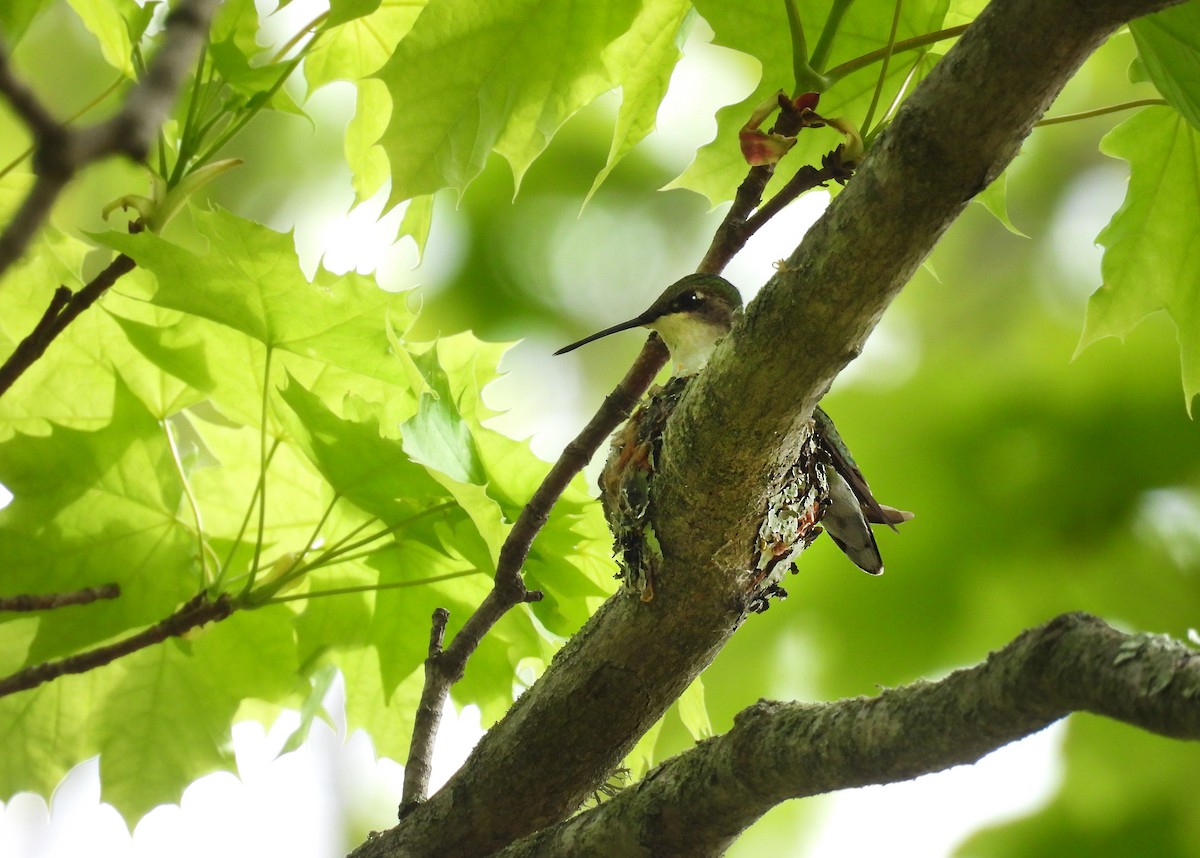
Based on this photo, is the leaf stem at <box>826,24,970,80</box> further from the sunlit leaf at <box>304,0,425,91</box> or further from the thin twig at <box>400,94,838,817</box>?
the sunlit leaf at <box>304,0,425,91</box>

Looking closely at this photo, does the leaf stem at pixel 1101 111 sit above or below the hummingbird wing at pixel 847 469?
above

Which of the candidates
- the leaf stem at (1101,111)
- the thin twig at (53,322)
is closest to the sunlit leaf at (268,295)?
the thin twig at (53,322)

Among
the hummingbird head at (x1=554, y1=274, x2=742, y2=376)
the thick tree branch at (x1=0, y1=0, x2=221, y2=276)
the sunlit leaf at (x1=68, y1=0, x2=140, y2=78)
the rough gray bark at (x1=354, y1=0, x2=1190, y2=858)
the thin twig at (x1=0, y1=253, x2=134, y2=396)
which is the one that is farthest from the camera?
the hummingbird head at (x1=554, y1=274, x2=742, y2=376)

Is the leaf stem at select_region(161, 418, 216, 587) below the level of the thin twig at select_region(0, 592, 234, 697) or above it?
above

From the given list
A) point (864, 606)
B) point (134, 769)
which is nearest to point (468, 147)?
point (134, 769)

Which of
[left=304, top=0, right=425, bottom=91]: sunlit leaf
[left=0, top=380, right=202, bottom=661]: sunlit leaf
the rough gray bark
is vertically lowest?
the rough gray bark

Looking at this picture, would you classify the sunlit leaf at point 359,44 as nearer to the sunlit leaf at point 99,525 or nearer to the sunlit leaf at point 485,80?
the sunlit leaf at point 485,80

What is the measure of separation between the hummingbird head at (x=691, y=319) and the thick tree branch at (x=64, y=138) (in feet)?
5.28

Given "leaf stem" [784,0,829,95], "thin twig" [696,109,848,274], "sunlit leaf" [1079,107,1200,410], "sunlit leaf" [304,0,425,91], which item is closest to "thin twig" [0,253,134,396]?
"sunlit leaf" [304,0,425,91]

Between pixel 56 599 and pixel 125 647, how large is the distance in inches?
5.0

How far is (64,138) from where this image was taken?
309 mm

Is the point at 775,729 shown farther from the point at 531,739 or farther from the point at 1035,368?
the point at 1035,368

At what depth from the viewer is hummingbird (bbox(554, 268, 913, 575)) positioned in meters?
1.68

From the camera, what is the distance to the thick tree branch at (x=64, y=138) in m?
0.30
